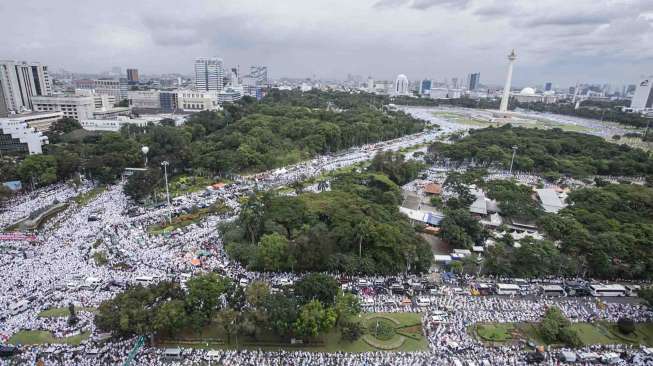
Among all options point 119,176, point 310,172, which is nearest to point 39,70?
point 119,176

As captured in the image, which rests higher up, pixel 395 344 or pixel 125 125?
pixel 125 125

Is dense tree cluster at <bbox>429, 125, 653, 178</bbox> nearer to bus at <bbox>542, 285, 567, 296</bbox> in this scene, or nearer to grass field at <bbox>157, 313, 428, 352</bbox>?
bus at <bbox>542, 285, 567, 296</bbox>

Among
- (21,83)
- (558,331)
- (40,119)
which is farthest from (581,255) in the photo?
(21,83)

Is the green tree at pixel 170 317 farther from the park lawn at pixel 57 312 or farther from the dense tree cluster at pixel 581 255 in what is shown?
the dense tree cluster at pixel 581 255

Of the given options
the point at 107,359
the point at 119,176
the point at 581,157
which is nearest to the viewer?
the point at 107,359

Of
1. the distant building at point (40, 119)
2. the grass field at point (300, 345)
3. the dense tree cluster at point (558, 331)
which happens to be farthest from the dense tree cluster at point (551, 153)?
the distant building at point (40, 119)

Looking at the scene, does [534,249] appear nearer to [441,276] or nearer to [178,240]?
[441,276]
